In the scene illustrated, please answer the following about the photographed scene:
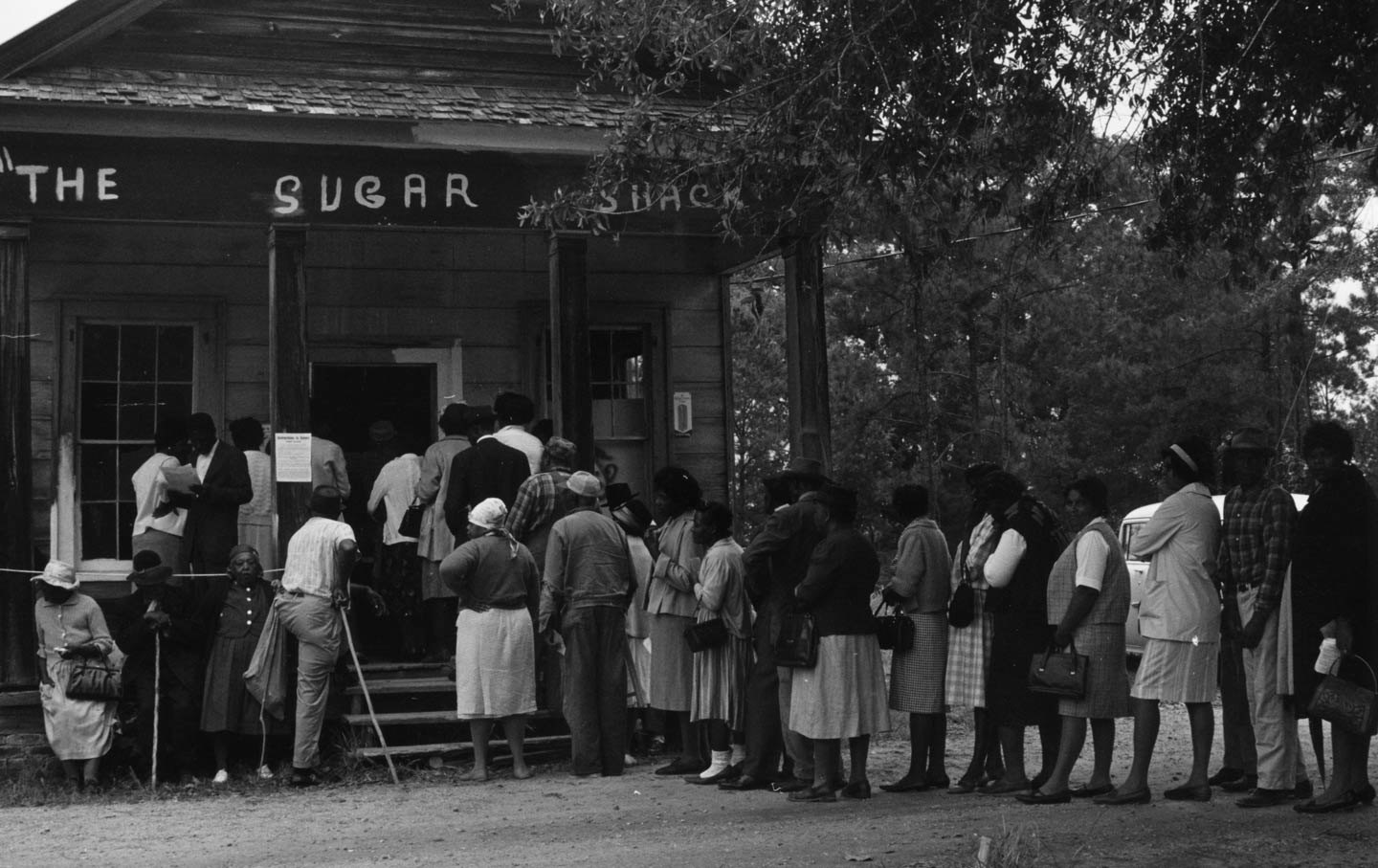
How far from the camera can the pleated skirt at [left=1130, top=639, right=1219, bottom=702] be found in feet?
28.3

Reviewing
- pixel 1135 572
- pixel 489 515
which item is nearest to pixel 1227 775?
pixel 489 515

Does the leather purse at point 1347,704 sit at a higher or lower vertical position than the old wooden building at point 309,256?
lower

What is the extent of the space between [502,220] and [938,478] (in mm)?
20278

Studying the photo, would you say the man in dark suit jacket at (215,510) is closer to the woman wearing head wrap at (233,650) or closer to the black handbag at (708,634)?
the woman wearing head wrap at (233,650)

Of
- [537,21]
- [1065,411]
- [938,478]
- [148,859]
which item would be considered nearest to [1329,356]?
[1065,411]

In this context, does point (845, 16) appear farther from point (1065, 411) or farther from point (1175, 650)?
point (1065, 411)

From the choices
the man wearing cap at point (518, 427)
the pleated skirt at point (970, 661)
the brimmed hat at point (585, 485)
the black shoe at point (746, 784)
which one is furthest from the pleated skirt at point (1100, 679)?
the man wearing cap at point (518, 427)

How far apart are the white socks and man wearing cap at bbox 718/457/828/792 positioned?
20cm

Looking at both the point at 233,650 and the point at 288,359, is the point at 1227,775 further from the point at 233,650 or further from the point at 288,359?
the point at 288,359

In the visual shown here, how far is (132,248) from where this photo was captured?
1280 cm

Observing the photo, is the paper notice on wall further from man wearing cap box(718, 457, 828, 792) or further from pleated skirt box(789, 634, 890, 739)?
pleated skirt box(789, 634, 890, 739)

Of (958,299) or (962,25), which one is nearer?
(962,25)

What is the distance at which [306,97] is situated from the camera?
11.2 metres

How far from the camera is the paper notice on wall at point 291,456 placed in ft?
36.1
